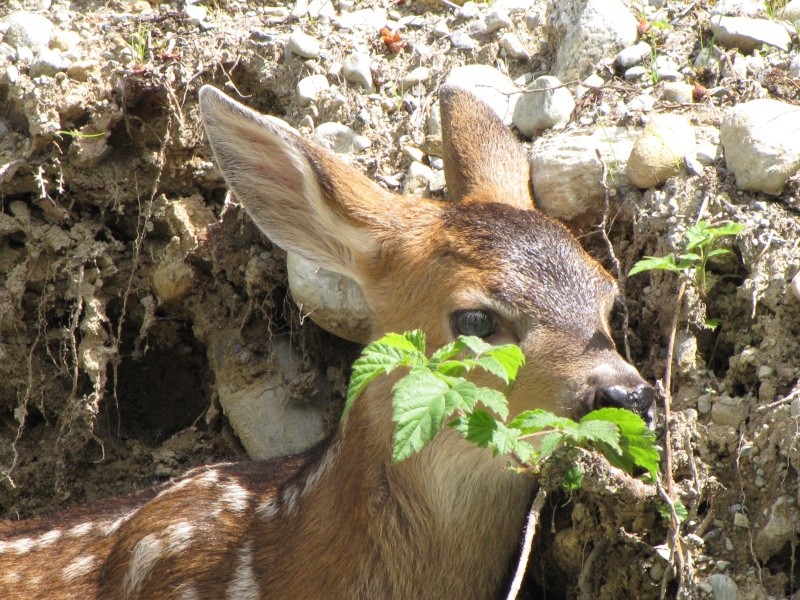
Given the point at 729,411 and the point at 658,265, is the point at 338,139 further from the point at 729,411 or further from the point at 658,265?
the point at 729,411

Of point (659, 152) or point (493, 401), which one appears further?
point (659, 152)

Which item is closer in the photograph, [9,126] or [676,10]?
[676,10]

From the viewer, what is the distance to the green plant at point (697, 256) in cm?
354

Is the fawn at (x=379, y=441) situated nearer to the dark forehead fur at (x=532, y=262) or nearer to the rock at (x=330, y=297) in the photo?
the dark forehead fur at (x=532, y=262)

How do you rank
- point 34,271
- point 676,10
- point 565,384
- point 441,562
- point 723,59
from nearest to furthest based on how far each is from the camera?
point 565,384 → point 441,562 → point 723,59 → point 676,10 → point 34,271

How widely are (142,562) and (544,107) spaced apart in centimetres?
252

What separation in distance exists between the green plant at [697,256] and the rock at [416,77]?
1841 millimetres

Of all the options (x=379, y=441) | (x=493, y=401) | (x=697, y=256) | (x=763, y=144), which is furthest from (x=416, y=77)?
(x=493, y=401)

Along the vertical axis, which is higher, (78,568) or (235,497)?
(235,497)

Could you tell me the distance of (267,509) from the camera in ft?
12.7

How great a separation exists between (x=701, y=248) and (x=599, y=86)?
3.87ft

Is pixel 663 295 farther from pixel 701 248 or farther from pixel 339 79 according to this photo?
pixel 339 79

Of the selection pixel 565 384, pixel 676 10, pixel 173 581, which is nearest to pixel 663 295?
pixel 565 384

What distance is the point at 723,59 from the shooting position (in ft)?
14.8
